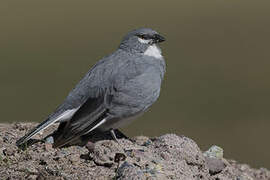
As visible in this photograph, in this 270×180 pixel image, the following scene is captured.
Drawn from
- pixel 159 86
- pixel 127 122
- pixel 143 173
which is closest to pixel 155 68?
pixel 159 86

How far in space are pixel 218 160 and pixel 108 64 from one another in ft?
7.94

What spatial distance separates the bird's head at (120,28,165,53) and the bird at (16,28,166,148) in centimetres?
23

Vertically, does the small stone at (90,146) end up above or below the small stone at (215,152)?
above

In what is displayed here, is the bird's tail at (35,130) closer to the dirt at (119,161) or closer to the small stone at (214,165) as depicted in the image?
the dirt at (119,161)

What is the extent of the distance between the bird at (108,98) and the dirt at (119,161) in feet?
1.03

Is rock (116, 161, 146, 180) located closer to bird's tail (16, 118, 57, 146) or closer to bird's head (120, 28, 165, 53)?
bird's tail (16, 118, 57, 146)

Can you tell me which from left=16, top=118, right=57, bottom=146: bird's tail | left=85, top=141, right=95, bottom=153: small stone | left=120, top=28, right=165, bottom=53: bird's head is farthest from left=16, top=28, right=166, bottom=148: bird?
left=85, top=141, right=95, bottom=153: small stone

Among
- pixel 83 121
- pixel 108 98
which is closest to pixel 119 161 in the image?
pixel 83 121

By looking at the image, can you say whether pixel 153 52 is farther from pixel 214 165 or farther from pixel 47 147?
pixel 47 147

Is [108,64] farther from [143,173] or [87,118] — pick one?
[143,173]

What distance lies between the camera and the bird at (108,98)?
30.9ft

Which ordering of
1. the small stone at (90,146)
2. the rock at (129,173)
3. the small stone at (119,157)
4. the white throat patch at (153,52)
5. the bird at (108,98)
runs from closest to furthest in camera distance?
the rock at (129,173) → the small stone at (119,157) → the small stone at (90,146) → the bird at (108,98) → the white throat patch at (153,52)

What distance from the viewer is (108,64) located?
9.85 m

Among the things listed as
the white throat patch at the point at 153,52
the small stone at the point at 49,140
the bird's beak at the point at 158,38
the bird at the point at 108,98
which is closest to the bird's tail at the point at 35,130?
the bird at the point at 108,98
